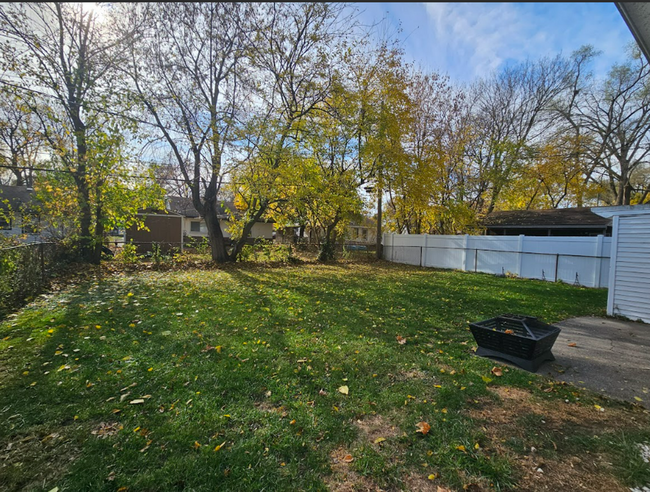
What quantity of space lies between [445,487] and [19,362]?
4506 mm

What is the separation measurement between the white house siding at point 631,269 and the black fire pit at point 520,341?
12.8 ft

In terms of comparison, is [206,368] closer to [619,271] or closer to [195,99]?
[619,271]

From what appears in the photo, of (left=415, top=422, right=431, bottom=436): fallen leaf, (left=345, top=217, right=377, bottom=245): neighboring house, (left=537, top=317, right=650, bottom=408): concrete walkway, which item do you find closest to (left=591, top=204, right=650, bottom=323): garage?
(left=537, top=317, right=650, bottom=408): concrete walkway

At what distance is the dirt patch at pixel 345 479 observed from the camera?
6.19 ft

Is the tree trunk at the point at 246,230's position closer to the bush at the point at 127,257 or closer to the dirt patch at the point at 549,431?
the bush at the point at 127,257

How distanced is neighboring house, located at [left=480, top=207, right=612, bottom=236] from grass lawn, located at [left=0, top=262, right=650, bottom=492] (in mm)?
15557

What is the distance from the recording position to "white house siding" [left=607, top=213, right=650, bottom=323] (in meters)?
5.88

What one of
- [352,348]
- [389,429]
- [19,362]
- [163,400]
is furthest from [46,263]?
[389,429]

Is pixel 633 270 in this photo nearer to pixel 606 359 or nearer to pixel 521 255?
pixel 606 359

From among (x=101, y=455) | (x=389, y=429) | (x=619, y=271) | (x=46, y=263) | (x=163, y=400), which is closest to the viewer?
(x=101, y=455)

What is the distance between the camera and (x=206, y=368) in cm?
341

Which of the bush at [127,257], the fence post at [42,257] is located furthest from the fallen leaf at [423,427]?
the bush at [127,257]

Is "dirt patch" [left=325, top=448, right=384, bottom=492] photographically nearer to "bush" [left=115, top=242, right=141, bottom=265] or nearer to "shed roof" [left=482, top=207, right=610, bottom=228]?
"bush" [left=115, top=242, right=141, bottom=265]

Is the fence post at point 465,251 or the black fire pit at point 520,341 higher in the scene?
the fence post at point 465,251
